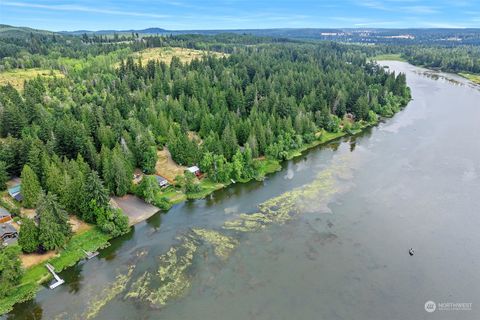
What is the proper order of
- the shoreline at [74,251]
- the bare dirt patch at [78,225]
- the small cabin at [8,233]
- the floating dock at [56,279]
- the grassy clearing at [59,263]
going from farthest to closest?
the bare dirt patch at [78,225]
the small cabin at [8,233]
the floating dock at [56,279]
the shoreline at [74,251]
the grassy clearing at [59,263]

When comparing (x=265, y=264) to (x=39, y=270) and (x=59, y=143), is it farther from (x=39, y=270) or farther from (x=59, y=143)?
(x=59, y=143)

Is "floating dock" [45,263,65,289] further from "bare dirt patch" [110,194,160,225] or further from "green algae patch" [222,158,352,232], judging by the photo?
"green algae patch" [222,158,352,232]

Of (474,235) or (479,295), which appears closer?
(479,295)

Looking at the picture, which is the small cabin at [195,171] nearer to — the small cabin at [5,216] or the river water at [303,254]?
the river water at [303,254]

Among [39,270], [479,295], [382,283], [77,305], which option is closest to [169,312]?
[77,305]

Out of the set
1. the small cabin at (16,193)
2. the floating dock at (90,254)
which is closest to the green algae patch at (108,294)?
the floating dock at (90,254)
